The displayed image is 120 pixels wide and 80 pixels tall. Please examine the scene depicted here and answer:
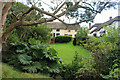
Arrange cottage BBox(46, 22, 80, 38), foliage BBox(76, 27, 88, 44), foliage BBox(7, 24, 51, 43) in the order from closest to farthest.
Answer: cottage BBox(46, 22, 80, 38) < foliage BBox(7, 24, 51, 43) < foliage BBox(76, 27, 88, 44)

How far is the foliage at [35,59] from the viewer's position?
12.6 feet

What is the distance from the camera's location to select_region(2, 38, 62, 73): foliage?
383cm

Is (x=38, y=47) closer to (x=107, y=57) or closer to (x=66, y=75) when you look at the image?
(x=66, y=75)

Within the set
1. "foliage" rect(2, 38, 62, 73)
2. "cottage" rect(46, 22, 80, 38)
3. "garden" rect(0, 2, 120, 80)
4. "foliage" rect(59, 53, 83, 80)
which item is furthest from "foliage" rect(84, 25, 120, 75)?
"cottage" rect(46, 22, 80, 38)

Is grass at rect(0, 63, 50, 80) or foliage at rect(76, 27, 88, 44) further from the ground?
foliage at rect(76, 27, 88, 44)

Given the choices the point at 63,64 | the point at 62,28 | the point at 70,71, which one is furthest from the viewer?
the point at 62,28

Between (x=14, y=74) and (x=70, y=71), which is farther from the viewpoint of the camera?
(x=70, y=71)

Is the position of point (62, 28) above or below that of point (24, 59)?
above

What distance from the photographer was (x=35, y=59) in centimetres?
448

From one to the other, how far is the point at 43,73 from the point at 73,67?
Result: 3.40 feet

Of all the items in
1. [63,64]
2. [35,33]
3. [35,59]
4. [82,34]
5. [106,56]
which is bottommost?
[63,64]

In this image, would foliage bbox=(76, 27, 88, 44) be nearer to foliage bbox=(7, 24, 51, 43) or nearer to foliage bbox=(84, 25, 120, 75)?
foliage bbox=(7, 24, 51, 43)

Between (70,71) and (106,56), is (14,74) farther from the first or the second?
(106,56)

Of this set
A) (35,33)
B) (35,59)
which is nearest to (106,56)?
(35,59)
